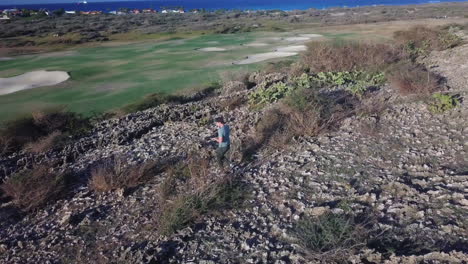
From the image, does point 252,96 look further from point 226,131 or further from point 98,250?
point 98,250

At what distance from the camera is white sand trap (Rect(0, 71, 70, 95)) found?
67.8 ft

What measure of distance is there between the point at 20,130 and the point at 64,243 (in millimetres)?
8435

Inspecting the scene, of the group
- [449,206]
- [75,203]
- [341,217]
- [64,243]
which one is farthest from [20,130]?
[449,206]

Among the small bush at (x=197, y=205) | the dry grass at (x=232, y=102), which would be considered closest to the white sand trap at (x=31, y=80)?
the dry grass at (x=232, y=102)

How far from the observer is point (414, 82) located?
38.0 feet

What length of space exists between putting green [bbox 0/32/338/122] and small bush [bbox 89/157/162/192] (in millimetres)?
8633

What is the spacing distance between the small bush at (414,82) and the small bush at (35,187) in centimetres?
927

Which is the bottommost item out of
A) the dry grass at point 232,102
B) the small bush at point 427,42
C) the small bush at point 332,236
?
the small bush at point 332,236

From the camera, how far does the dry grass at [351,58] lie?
1623 centimetres

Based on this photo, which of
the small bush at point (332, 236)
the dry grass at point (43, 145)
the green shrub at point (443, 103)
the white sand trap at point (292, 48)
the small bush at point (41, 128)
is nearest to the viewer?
the small bush at point (332, 236)

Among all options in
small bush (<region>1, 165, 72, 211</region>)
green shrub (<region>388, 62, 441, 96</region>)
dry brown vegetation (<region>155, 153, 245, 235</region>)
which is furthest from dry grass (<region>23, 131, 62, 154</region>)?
green shrub (<region>388, 62, 441, 96</region>)

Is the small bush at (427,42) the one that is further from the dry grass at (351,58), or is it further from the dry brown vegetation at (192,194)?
the dry brown vegetation at (192,194)

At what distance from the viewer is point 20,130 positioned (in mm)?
13062

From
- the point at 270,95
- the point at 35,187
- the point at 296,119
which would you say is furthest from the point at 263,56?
the point at 35,187
